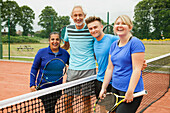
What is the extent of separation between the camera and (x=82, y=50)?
2182 millimetres

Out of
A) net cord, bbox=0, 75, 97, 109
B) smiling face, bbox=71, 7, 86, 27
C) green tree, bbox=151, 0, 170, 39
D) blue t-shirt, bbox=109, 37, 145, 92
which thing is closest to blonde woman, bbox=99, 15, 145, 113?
blue t-shirt, bbox=109, 37, 145, 92

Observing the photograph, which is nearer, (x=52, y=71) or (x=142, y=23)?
(x=52, y=71)

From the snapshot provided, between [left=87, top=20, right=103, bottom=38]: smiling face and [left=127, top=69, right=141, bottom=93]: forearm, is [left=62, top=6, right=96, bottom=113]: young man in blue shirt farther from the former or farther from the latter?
[left=127, top=69, right=141, bottom=93]: forearm

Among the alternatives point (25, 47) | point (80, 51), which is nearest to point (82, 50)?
point (80, 51)

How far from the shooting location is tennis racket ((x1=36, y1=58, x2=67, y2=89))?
2092mm

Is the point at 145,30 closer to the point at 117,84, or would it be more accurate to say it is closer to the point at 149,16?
the point at 149,16

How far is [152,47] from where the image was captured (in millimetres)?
6691

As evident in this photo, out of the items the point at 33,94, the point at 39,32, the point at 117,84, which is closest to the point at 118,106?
the point at 117,84

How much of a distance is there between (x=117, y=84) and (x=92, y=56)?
0.69 m

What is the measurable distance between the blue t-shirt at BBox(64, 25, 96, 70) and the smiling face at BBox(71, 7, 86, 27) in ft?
0.31

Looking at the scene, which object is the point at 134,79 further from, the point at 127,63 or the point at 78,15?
the point at 78,15

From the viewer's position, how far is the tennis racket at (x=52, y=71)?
82.4 inches

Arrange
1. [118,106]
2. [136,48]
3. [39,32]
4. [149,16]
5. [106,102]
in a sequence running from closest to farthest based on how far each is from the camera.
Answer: [136,48] → [118,106] → [106,102] → [149,16] → [39,32]

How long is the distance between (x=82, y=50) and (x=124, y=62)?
77 cm
